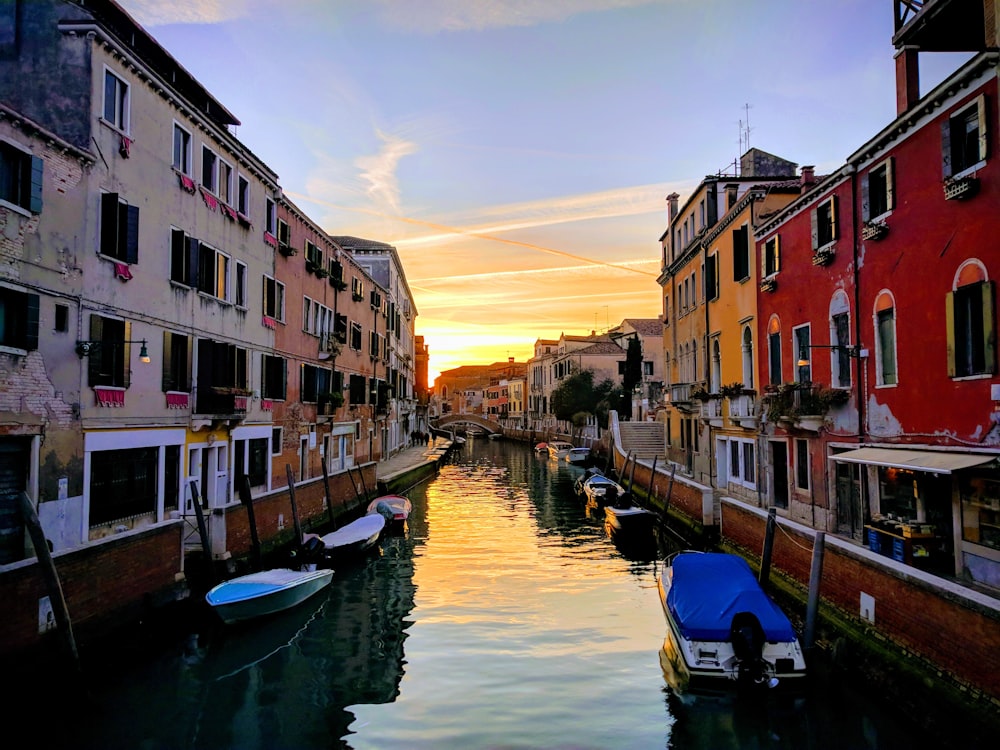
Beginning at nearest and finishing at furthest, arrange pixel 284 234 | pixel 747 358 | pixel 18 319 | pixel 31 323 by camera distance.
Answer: pixel 18 319 < pixel 31 323 < pixel 747 358 < pixel 284 234

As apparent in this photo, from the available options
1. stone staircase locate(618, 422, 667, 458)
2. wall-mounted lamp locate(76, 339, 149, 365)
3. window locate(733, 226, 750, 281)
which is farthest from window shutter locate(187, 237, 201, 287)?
stone staircase locate(618, 422, 667, 458)

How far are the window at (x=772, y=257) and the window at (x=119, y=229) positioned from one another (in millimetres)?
13180

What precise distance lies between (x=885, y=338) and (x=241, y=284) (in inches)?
528

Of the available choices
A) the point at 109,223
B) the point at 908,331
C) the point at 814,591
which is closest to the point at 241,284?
the point at 109,223

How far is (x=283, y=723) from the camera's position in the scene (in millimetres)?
8234

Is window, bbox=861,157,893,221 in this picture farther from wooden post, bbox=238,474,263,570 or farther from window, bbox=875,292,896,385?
wooden post, bbox=238,474,263,570

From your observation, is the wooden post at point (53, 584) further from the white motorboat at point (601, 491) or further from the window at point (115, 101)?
the white motorboat at point (601, 491)

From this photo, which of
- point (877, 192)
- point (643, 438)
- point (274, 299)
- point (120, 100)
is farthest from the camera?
point (643, 438)

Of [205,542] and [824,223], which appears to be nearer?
[205,542]

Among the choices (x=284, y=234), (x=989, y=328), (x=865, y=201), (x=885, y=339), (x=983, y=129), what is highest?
(x=284, y=234)

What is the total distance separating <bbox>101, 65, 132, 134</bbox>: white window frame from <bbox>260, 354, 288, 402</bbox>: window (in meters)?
7.24

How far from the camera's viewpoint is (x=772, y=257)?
16375 mm

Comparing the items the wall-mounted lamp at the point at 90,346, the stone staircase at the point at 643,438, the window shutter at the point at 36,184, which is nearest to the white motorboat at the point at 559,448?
the stone staircase at the point at 643,438

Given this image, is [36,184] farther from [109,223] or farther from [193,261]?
[193,261]
